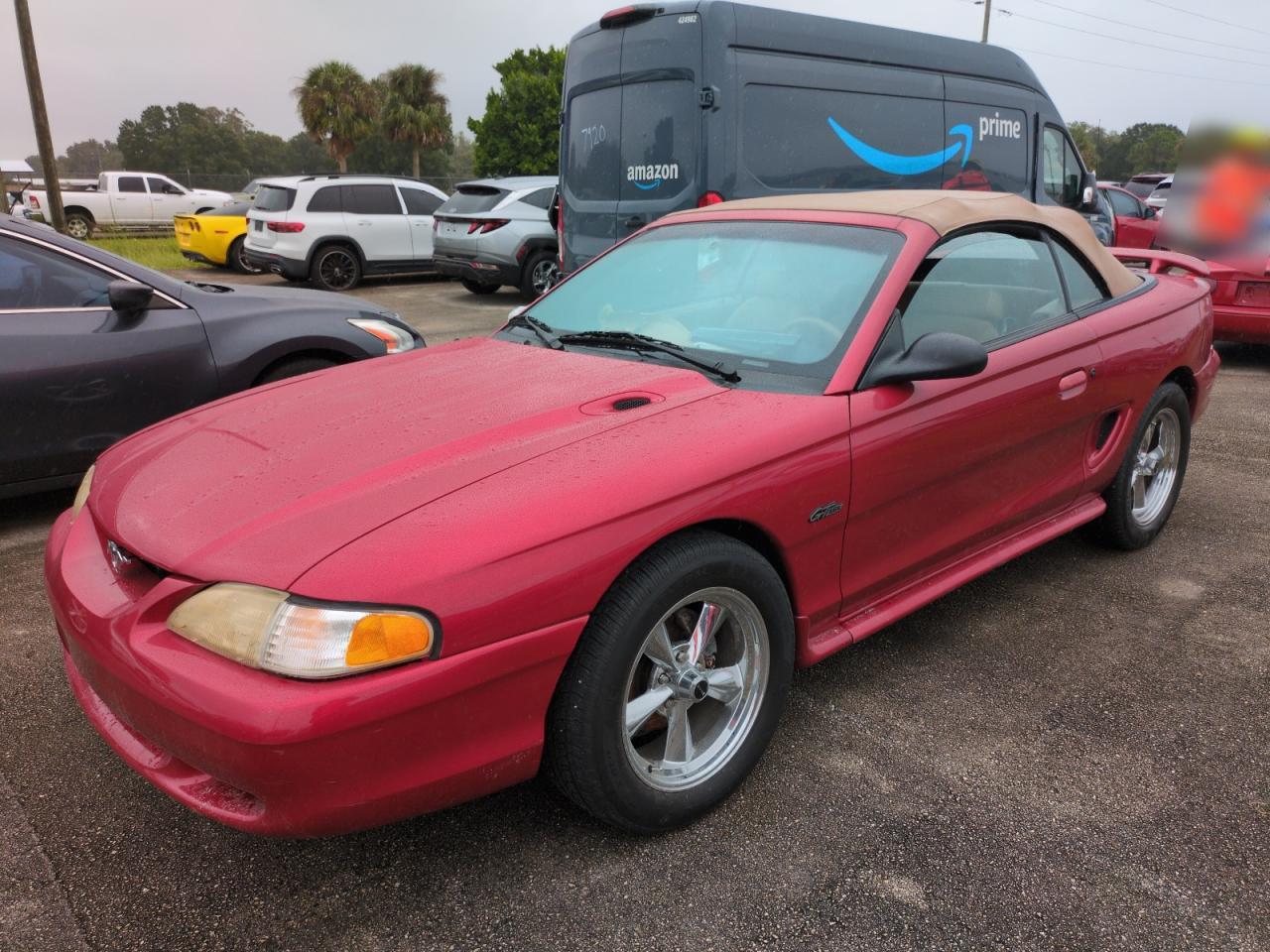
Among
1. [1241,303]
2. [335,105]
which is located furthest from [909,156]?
[335,105]

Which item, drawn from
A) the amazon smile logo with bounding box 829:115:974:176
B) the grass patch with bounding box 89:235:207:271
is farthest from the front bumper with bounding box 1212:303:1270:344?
the grass patch with bounding box 89:235:207:271

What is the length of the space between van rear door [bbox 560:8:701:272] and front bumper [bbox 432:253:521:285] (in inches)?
166

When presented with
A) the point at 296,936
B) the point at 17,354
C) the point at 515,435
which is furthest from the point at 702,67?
the point at 296,936

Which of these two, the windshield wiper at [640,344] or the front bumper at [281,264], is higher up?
the windshield wiper at [640,344]

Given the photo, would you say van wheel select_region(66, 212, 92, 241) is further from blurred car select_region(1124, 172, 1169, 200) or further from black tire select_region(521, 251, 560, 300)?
blurred car select_region(1124, 172, 1169, 200)

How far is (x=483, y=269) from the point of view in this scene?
39.4ft

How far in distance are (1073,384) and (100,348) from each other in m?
3.92

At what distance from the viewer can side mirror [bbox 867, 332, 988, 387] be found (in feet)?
7.95

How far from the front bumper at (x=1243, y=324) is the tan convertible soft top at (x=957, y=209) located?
450cm

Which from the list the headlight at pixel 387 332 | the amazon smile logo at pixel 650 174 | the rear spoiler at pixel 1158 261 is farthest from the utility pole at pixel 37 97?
the rear spoiler at pixel 1158 261

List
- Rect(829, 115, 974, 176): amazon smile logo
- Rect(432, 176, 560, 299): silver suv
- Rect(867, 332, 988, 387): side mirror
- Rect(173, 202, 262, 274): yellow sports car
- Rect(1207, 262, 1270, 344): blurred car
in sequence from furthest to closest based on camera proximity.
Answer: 1. Rect(173, 202, 262, 274): yellow sports car
2. Rect(432, 176, 560, 299): silver suv
3. Rect(1207, 262, 1270, 344): blurred car
4. Rect(829, 115, 974, 176): amazon smile logo
5. Rect(867, 332, 988, 387): side mirror

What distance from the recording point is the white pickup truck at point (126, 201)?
22.5 metres

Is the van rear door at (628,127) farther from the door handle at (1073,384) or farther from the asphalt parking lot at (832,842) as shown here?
the asphalt parking lot at (832,842)

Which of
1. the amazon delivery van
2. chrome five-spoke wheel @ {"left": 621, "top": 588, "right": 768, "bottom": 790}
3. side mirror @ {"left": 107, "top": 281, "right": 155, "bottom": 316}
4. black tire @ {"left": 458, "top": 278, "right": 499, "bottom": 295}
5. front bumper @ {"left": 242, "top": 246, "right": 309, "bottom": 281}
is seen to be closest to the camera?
chrome five-spoke wheel @ {"left": 621, "top": 588, "right": 768, "bottom": 790}
